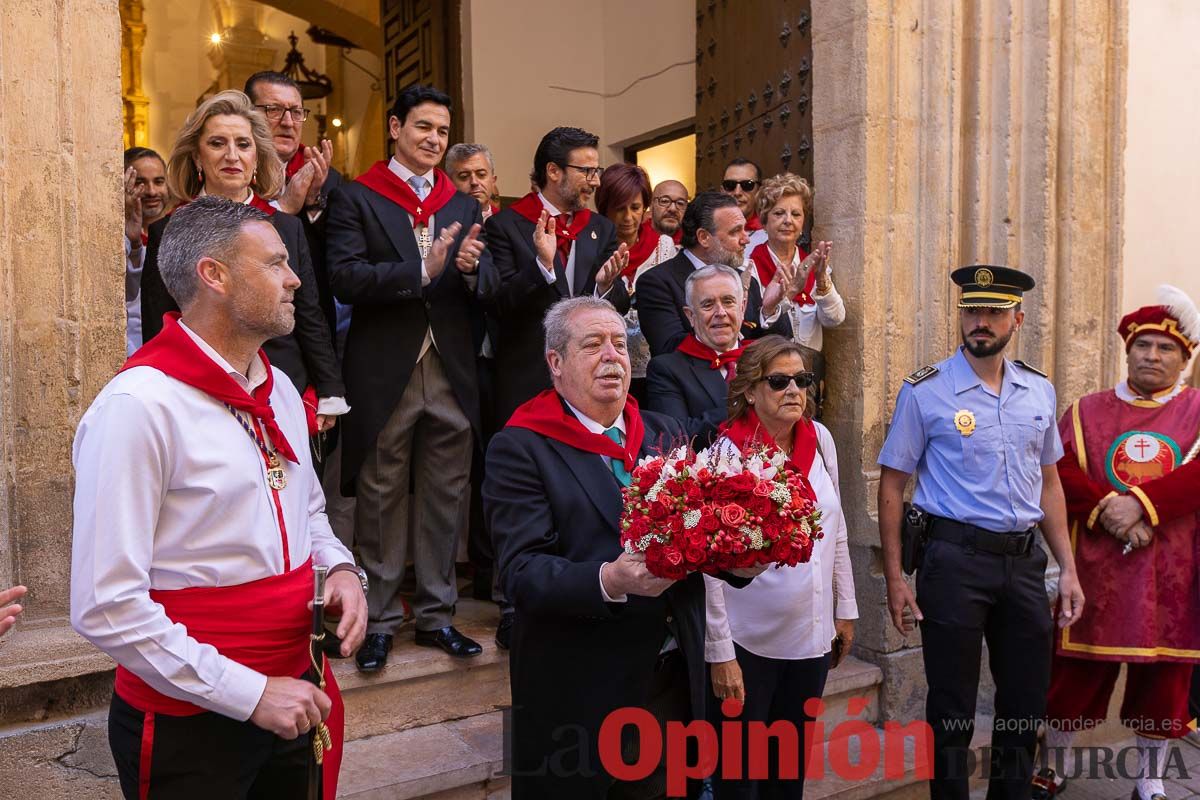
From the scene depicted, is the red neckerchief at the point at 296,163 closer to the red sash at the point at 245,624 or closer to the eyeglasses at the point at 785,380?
the eyeglasses at the point at 785,380

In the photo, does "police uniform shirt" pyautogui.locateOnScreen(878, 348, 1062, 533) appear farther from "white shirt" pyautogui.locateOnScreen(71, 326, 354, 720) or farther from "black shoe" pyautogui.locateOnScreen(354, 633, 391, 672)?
"white shirt" pyautogui.locateOnScreen(71, 326, 354, 720)

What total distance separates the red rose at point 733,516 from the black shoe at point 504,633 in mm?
2109

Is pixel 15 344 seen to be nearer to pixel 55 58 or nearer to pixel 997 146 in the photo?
pixel 55 58

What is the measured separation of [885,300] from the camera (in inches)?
207

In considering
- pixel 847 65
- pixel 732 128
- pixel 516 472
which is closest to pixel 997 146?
pixel 847 65

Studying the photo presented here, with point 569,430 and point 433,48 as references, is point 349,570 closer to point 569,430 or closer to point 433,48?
point 569,430

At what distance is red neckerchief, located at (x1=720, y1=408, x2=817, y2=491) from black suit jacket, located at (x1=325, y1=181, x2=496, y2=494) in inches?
46.5

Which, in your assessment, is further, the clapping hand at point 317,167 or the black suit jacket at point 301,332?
the clapping hand at point 317,167

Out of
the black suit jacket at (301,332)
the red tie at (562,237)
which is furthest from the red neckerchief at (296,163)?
the red tie at (562,237)

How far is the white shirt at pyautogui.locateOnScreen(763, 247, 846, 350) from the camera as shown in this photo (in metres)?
5.00

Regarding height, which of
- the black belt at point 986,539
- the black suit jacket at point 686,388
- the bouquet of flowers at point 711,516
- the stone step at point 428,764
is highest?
the black suit jacket at point 686,388

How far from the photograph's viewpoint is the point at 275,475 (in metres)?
2.42

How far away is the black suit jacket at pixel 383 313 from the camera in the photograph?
13.6ft

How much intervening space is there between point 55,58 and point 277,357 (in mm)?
1176
